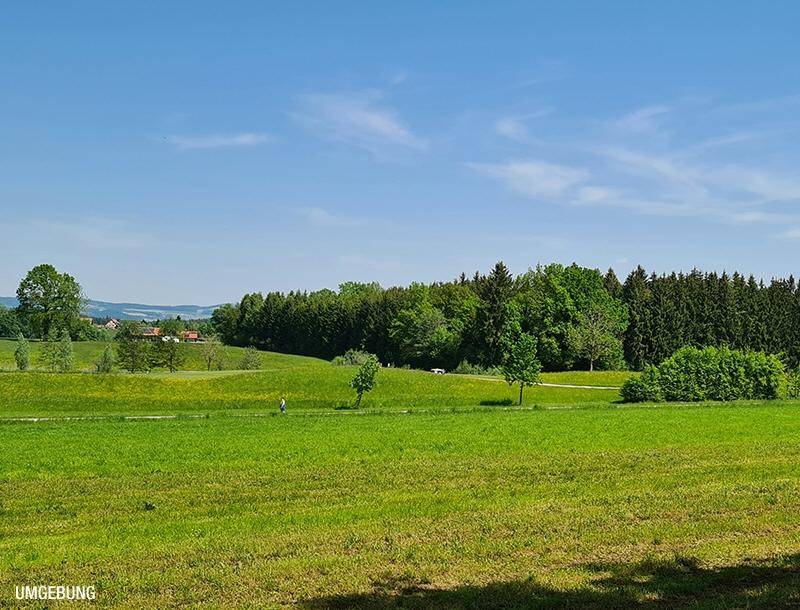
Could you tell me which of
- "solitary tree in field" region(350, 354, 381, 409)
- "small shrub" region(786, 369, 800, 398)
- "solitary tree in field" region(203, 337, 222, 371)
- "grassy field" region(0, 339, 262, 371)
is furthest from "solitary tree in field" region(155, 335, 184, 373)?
"small shrub" region(786, 369, 800, 398)

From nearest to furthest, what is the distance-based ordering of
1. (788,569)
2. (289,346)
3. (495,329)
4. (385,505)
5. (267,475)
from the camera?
(788,569), (385,505), (267,475), (495,329), (289,346)

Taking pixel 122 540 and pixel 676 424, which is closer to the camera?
pixel 122 540

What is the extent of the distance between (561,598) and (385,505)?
25.9 feet

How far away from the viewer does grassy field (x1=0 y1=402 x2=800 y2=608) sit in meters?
11.6

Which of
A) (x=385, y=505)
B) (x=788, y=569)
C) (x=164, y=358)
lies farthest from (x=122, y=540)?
(x=164, y=358)

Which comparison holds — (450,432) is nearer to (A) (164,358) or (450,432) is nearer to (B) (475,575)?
(B) (475,575)

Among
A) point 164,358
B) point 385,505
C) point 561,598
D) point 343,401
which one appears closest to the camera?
point 561,598

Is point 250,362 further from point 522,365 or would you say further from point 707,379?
point 707,379

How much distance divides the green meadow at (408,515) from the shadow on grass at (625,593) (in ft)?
0.16

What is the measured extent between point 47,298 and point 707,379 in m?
108

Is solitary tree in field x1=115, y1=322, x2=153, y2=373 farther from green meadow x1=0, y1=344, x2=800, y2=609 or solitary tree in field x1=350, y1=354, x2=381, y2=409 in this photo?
green meadow x1=0, y1=344, x2=800, y2=609

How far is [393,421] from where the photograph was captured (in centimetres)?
4419

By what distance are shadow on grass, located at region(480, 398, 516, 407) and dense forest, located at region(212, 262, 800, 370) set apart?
29.8 m

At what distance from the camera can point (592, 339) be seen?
106875 mm
